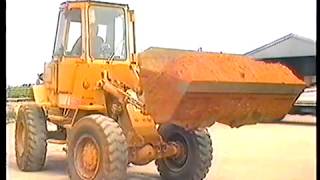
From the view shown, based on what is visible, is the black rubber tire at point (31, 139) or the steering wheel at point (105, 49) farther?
the black rubber tire at point (31, 139)

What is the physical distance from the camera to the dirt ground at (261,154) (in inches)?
52.4

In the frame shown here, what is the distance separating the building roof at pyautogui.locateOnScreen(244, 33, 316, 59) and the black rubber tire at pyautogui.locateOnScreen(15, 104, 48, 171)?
0.98 meters

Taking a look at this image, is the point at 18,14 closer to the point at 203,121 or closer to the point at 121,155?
the point at 121,155

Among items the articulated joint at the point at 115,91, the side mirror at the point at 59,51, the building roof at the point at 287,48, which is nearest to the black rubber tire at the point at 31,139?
the side mirror at the point at 59,51

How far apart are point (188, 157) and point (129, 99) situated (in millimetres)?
267

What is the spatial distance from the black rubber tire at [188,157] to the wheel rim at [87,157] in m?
0.21

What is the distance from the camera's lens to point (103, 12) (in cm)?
177

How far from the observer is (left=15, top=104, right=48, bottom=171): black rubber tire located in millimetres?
2035

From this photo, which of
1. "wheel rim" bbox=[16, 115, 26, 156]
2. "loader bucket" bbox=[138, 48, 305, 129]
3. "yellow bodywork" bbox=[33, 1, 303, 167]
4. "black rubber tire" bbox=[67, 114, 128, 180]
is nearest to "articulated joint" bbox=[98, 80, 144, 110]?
"yellow bodywork" bbox=[33, 1, 303, 167]

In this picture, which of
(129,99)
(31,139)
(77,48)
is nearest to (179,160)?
(129,99)

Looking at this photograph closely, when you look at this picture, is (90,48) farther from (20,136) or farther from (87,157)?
(20,136)

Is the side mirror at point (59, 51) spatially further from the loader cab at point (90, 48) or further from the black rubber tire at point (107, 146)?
the black rubber tire at point (107, 146)

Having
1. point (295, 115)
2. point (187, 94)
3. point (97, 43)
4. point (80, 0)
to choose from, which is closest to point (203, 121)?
point (187, 94)
